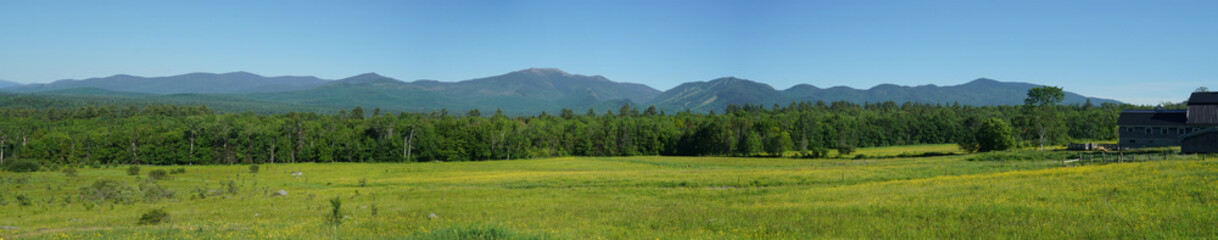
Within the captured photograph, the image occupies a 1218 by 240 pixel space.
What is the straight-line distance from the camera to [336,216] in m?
22.3

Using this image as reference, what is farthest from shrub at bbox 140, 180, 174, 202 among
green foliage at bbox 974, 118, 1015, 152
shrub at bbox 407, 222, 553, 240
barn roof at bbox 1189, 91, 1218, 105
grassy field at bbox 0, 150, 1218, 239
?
barn roof at bbox 1189, 91, 1218, 105

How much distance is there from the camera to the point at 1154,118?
69.8 meters

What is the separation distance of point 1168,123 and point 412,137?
12176 centimetres

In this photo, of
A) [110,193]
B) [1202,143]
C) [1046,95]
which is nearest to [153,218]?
[110,193]

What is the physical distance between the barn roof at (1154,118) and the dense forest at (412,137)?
3074 cm

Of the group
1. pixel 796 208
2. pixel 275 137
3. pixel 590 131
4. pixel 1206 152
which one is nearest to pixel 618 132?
pixel 590 131

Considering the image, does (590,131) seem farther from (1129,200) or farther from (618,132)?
(1129,200)

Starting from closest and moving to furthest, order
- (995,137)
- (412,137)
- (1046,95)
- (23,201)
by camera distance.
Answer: (23,201) < (995,137) < (412,137) < (1046,95)

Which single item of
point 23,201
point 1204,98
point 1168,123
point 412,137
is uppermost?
point 1204,98

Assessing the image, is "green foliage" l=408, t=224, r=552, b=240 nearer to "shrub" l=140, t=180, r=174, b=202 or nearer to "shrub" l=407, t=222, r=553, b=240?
"shrub" l=407, t=222, r=553, b=240

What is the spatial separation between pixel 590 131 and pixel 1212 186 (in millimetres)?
120579

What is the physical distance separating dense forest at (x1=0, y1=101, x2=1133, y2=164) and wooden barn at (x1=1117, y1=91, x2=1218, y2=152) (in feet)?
104

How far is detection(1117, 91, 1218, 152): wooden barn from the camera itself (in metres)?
65.5

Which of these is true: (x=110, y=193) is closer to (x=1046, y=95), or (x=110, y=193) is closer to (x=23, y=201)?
(x=23, y=201)
